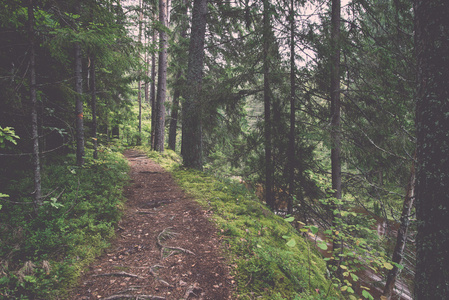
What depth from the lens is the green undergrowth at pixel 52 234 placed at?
2699 mm

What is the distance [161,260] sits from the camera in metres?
3.70

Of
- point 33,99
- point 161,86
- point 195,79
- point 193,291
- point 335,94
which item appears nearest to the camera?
point 193,291

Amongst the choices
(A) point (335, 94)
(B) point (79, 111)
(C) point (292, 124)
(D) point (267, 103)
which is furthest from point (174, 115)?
(A) point (335, 94)

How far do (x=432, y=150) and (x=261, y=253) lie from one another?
9.24 feet

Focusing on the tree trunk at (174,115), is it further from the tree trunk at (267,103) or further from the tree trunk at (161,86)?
the tree trunk at (267,103)

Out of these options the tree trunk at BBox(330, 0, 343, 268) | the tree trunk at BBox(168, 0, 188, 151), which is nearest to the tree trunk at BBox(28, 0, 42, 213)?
the tree trunk at BBox(330, 0, 343, 268)

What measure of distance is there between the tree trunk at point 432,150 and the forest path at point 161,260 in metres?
2.27

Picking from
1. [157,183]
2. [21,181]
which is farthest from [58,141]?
[157,183]

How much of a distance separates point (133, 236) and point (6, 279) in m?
2.10

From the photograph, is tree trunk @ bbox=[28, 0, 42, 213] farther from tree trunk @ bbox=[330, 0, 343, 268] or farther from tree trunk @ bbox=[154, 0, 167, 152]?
tree trunk @ bbox=[154, 0, 167, 152]

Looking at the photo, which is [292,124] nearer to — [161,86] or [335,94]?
[335,94]

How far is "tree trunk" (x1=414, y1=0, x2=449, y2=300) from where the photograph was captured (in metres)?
1.80

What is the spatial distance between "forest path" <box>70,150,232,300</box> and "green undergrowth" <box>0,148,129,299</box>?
0.25m

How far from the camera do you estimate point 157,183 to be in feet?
26.3
